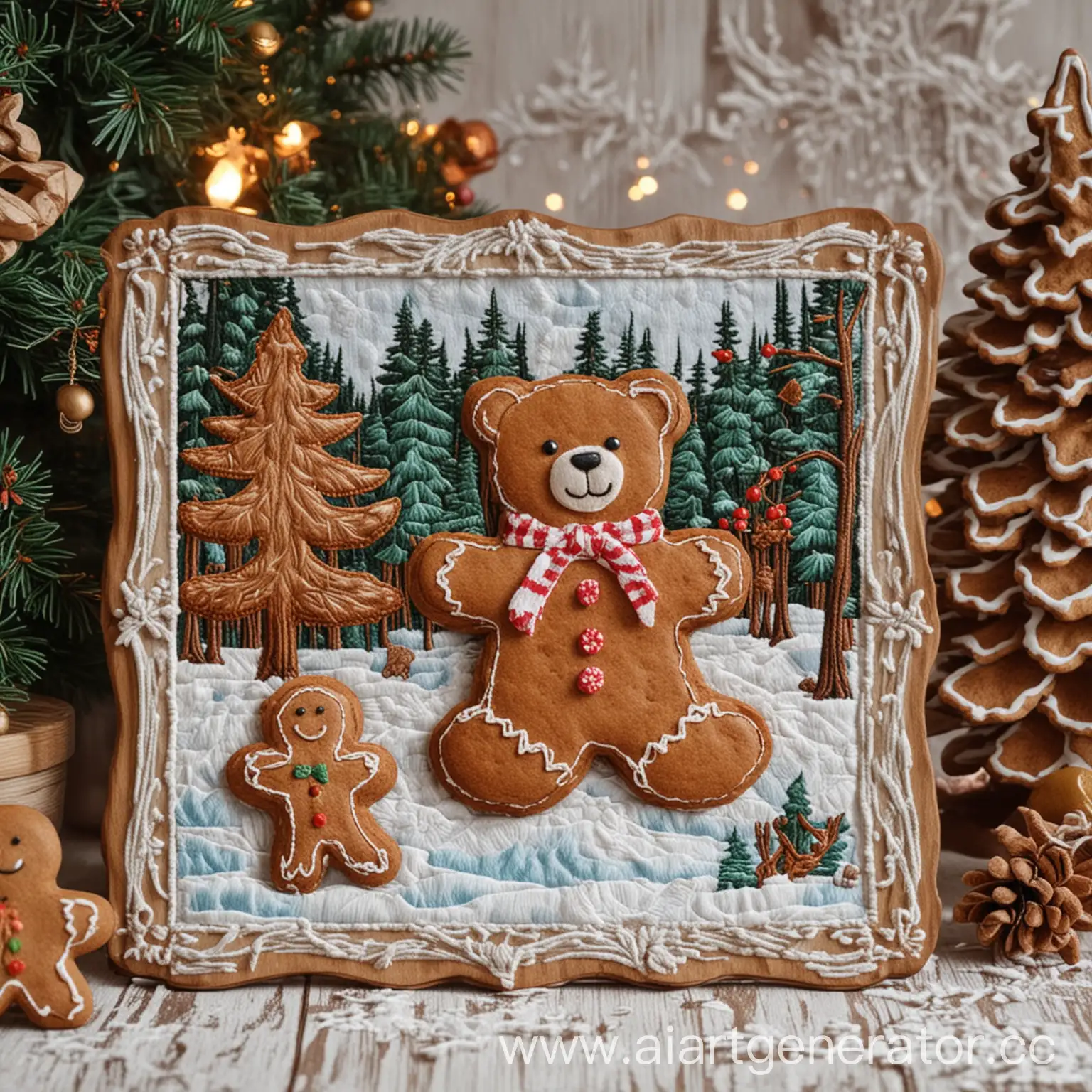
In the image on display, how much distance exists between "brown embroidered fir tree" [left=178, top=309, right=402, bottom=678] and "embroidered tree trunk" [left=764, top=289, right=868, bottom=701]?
15.8 inches

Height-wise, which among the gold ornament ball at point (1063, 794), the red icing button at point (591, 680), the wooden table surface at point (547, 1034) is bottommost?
the wooden table surface at point (547, 1034)

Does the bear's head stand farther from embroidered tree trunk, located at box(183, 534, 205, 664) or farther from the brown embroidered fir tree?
embroidered tree trunk, located at box(183, 534, 205, 664)

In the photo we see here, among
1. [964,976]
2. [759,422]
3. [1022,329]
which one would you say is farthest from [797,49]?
[964,976]

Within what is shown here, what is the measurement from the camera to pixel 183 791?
3.33ft

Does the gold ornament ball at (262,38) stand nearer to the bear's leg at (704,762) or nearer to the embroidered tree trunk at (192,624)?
the embroidered tree trunk at (192,624)

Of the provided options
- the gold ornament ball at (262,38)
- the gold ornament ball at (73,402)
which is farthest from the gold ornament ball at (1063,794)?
the gold ornament ball at (262,38)

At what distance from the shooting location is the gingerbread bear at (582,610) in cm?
99

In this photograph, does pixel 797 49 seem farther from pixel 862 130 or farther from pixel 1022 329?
pixel 1022 329

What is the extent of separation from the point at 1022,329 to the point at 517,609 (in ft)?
1.94

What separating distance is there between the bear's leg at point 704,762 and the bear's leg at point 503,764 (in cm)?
6

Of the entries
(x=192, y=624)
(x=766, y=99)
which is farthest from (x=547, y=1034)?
(x=766, y=99)

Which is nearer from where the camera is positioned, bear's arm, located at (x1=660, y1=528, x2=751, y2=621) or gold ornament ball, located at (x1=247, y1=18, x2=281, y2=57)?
bear's arm, located at (x1=660, y1=528, x2=751, y2=621)

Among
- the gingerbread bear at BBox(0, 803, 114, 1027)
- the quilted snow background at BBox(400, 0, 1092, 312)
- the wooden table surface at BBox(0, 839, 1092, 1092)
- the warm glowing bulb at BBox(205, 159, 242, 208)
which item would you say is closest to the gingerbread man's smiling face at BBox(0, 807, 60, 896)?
the gingerbread bear at BBox(0, 803, 114, 1027)

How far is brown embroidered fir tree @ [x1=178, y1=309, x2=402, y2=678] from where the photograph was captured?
102cm
